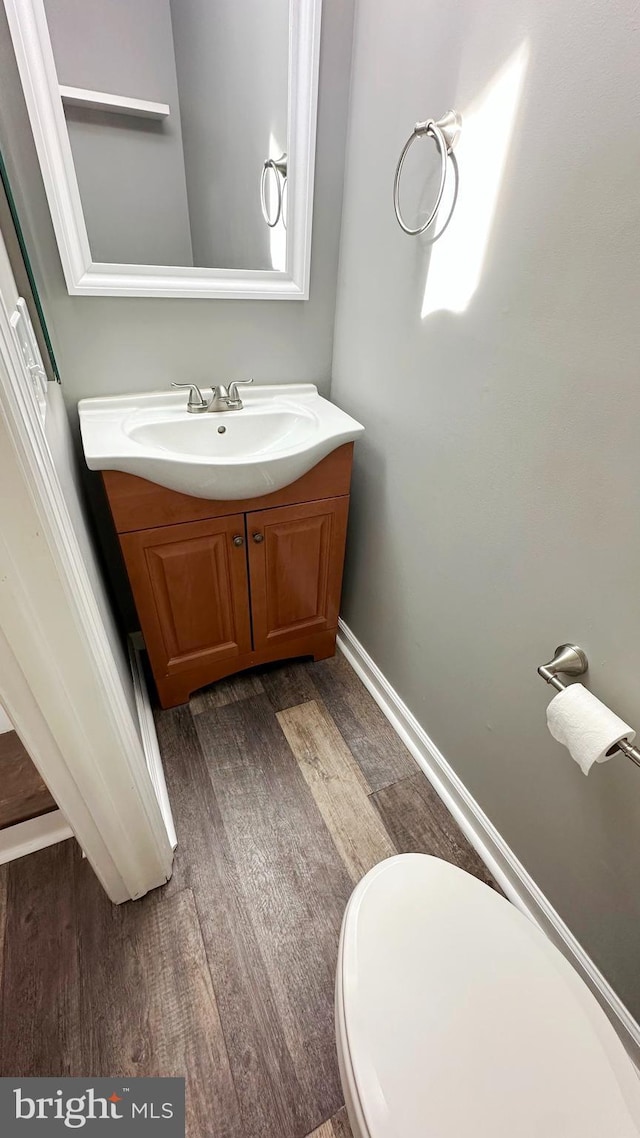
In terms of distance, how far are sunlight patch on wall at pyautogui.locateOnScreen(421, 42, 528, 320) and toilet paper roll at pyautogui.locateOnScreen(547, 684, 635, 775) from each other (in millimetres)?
752

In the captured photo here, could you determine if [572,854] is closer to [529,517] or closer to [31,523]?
[529,517]

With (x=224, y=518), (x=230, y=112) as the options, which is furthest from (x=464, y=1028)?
(x=230, y=112)

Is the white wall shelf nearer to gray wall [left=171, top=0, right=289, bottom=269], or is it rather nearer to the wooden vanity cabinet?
gray wall [left=171, top=0, right=289, bottom=269]

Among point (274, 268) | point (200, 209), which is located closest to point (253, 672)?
point (274, 268)

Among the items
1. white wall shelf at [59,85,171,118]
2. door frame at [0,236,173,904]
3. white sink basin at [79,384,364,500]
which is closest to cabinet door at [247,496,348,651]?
white sink basin at [79,384,364,500]

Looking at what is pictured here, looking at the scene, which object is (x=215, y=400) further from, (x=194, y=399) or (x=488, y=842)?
(x=488, y=842)

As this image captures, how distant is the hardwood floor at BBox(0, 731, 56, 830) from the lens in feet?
3.66

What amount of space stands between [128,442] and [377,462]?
2.15 ft

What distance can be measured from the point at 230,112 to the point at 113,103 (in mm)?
298

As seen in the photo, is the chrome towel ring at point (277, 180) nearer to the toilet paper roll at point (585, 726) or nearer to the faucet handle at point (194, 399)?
the faucet handle at point (194, 399)

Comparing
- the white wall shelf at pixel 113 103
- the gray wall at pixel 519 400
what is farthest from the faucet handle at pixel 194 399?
the white wall shelf at pixel 113 103

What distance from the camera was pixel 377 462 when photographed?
1349mm

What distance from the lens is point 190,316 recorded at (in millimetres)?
1309

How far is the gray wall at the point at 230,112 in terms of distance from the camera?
1115mm
